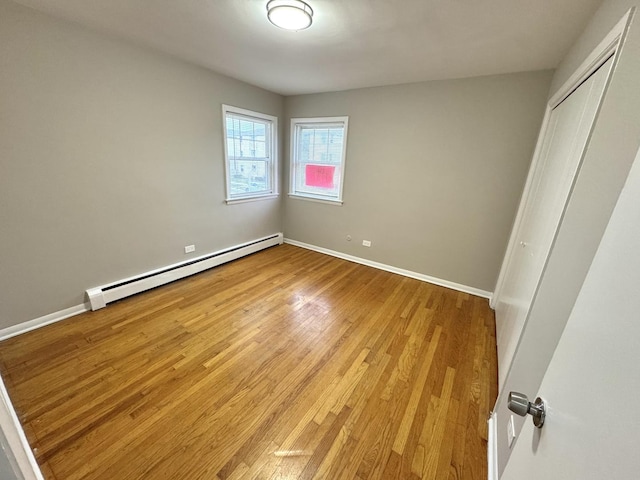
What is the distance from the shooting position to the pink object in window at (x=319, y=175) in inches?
156

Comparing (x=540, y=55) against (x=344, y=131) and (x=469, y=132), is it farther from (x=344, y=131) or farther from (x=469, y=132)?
(x=344, y=131)

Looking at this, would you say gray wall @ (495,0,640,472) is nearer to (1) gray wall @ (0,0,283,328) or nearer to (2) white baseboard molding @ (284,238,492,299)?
(2) white baseboard molding @ (284,238,492,299)

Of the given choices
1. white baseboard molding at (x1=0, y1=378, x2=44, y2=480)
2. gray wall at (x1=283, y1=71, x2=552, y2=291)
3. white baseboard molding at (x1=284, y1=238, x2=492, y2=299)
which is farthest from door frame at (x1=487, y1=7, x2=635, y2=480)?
white baseboard molding at (x1=0, y1=378, x2=44, y2=480)

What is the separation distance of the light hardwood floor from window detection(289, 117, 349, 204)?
1937mm

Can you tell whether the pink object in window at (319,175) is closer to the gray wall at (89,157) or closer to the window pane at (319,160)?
the window pane at (319,160)

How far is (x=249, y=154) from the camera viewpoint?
376 cm

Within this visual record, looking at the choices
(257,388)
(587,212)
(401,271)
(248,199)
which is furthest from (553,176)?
(248,199)

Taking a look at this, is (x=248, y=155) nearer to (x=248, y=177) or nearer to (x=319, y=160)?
(x=248, y=177)

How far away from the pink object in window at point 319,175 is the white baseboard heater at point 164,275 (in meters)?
1.24

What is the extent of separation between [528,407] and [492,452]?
1127mm

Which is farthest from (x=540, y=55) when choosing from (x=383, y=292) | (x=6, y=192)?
(x=6, y=192)

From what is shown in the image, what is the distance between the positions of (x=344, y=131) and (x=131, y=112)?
7.97ft

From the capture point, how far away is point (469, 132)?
2791 mm

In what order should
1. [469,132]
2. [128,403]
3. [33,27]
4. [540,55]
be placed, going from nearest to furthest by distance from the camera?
[128,403] → [33,27] → [540,55] → [469,132]
